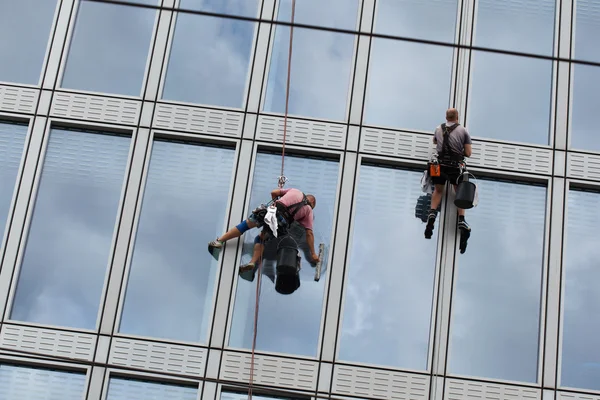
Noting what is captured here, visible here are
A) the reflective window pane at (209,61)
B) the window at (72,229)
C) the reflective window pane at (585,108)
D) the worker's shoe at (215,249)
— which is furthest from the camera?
the reflective window pane at (209,61)

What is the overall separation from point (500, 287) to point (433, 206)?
1.62 m

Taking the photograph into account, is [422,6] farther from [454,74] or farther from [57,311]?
[57,311]

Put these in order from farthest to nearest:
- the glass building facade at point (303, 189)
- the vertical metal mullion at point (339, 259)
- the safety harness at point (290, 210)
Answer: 1. the safety harness at point (290, 210)
2. the vertical metal mullion at point (339, 259)
3. the glass building facade at point (303, 189)

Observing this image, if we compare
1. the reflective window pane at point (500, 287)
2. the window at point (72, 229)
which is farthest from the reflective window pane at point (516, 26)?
the window at point (72, 229)

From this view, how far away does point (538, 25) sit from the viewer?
19141mm

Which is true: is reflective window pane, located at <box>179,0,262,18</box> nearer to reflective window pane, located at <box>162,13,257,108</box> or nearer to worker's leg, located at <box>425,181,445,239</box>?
reflective window pane, located at <box>162,13,257,108</box>

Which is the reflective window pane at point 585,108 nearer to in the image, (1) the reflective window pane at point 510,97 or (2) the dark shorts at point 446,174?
(1) the reflective window pane at point 510,97

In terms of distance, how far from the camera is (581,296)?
17.6 m

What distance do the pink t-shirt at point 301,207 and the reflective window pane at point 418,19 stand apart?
Answer: 342 centimetres

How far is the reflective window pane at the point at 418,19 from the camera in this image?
62.5 feet

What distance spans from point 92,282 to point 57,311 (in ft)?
2.23

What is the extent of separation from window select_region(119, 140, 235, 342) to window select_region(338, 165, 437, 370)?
2.16m

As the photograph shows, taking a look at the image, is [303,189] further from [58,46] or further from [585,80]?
[585,80]

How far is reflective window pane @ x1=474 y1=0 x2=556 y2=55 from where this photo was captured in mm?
19031
